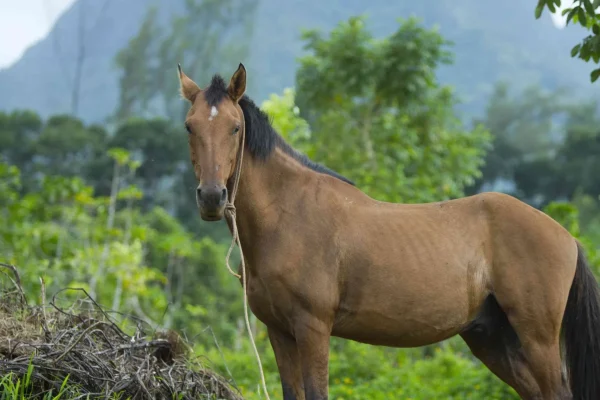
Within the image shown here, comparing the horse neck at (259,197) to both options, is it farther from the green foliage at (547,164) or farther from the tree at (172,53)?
the tree at (172,53)

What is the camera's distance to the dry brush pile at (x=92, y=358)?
13.5 ft

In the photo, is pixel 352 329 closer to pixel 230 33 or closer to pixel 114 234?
pixel 114 234

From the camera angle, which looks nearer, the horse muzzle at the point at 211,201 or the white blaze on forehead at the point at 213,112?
the horse muzzle at the point at 211,201

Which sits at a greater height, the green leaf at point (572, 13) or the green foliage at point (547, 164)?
the green foliage at point (547, 164)

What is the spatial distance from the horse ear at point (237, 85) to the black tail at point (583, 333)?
2.45 meters

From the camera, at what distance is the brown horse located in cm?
407

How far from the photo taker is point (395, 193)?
1339 cm

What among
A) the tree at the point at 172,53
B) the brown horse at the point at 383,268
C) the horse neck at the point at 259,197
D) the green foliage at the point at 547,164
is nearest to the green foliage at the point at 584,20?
the brown horse at the point at 383,268

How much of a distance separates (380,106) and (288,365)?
11918mm

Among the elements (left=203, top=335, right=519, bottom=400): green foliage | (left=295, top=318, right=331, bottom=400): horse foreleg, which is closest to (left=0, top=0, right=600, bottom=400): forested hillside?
(left=203, top=335, right=519, bottom=400): green foliage

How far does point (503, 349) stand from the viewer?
4.79 m

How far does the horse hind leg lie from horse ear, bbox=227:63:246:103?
203 centimetres

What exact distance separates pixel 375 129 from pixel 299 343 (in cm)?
1178

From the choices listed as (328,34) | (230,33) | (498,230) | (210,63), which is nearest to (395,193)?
(328,34)
